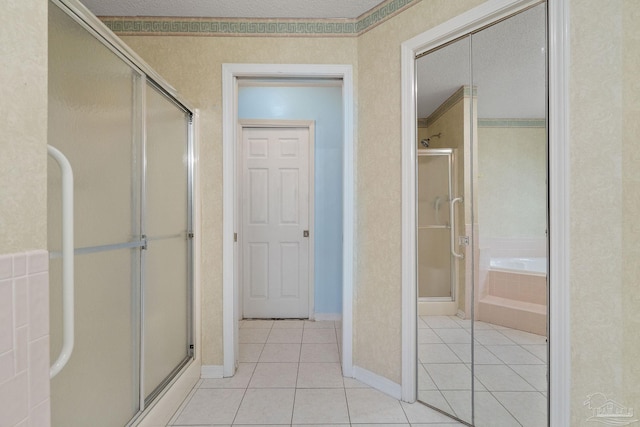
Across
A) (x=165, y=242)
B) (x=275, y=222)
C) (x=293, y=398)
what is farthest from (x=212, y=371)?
(x=275, y=222)

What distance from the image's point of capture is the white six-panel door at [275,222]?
122 inches

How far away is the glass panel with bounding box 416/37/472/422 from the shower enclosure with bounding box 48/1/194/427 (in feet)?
4.80

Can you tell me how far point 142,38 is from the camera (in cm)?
200

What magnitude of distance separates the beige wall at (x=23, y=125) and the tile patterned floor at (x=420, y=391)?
1439mm

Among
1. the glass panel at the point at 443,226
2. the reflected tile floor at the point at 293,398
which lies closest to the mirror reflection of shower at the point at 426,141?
the glass panel at the point at 443,226

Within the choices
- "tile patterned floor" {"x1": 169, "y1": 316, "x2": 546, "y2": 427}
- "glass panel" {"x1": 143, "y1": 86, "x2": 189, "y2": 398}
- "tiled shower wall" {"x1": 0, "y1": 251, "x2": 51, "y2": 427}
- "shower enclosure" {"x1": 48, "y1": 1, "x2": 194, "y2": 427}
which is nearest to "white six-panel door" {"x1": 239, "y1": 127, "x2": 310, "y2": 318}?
"tile patterned floor" {"x1": 169, "y1": 316, "x2": 546, "y2": 427}

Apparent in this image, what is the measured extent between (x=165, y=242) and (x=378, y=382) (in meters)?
1.56

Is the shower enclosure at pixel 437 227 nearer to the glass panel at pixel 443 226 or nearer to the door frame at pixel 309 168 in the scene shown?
the glass panel at pixel 443 226

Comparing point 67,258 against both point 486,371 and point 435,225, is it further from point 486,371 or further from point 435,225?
point 486,371

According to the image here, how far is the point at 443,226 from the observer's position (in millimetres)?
1656

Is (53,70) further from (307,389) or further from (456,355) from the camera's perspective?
(456,355)

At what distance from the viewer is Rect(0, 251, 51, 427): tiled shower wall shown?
58cm

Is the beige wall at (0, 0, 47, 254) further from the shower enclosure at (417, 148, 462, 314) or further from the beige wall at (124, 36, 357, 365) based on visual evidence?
the shower enclosure at (417, 148, 462, 314)
